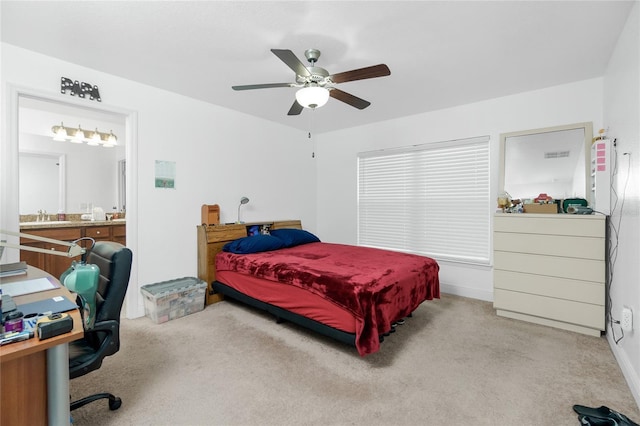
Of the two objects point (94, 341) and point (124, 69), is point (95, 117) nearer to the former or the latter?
point (124, 69)

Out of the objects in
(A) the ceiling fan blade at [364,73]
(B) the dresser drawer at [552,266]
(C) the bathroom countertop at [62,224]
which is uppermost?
(A) the ceiling fan blade at [364,73]

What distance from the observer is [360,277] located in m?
2.29

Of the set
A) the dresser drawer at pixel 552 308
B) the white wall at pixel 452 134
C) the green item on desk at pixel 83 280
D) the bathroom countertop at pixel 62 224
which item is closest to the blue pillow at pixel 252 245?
the bathroom countertop at pixel 62 224

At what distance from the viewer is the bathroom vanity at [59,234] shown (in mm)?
3170

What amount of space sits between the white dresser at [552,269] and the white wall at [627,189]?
13 centimetres

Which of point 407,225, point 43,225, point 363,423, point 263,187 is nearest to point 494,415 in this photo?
point 363,423

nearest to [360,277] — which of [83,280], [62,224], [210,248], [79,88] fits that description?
[83,280]

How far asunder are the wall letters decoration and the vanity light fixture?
1.98 metres

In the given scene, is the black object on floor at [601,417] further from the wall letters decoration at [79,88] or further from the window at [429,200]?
the wall letters decoration at [79,88]

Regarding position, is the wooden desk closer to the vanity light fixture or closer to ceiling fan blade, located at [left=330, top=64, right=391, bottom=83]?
ceiling fan blade, located at [left=330, top=64, right=391, bottom=83]

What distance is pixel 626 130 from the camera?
2.09 meters

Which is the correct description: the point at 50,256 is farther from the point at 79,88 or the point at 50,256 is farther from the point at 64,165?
the point at 79,88

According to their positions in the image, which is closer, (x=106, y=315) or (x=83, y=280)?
(x=83, y=280)

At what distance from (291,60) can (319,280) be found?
1678mm
